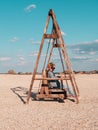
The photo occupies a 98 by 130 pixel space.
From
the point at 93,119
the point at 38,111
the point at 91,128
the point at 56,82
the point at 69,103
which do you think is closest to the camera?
the point at 91,128

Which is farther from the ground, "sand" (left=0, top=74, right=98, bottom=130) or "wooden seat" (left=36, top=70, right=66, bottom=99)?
"wooden seat" (left=36, top=70, right=66, bottom=99)

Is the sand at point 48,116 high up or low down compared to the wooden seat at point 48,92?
down

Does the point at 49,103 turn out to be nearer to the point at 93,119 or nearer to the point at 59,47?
the point at 59,47

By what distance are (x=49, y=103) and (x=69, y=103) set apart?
0.83 metres

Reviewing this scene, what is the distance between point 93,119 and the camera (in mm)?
9406

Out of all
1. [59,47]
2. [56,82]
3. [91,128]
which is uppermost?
[59,47]

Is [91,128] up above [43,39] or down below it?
below

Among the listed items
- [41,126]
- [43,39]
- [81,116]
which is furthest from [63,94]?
[41,126]

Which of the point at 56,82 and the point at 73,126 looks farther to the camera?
the point at 56,82

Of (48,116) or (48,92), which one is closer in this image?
(48,116)

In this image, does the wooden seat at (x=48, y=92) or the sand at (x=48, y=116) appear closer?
the sand at (x=48, y=116)

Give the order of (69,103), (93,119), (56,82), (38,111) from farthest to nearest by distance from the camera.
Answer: (56,82)
(69,103)
(38,111)
(93,119)

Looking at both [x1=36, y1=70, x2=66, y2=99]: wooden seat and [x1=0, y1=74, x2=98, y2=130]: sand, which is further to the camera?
[x1=36, y1=70, x2=66, y2=99]: wooden seat

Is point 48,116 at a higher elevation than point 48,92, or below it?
below
